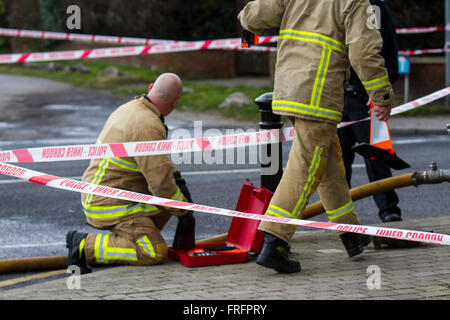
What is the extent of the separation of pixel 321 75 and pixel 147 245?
5.22ft

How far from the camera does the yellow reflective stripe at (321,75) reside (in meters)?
4.68

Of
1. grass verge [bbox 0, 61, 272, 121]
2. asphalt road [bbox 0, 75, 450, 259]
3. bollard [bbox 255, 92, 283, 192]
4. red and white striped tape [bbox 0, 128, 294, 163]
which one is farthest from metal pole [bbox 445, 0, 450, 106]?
red and white striped tape [bbox 0, 128, 294, 163]

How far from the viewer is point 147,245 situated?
206 inches

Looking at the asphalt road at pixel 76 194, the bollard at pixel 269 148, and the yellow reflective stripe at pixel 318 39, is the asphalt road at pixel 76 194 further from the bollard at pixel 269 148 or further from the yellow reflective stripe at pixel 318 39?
the yellow reflective stripe at pixel 318 39

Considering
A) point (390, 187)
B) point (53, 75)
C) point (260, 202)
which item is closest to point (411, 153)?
point (390, 187)

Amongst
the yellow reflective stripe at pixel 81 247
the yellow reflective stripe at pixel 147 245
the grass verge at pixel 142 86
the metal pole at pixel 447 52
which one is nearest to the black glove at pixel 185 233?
the yellow reflective stripe at pixel 147 245

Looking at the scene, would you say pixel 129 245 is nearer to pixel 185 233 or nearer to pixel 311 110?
pixel 185 233

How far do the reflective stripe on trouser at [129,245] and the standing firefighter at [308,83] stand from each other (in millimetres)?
812

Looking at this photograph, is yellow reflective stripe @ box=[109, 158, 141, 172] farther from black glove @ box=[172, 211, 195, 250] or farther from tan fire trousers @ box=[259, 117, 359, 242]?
tan fire trousers @ box=[259, 117, 359, 242]

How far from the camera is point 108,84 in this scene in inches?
838

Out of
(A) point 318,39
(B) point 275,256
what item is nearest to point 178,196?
(B) point 275,256

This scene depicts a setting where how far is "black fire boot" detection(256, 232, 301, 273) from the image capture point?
4727 millimetres

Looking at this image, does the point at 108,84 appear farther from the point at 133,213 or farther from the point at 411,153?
the point at 133,213
